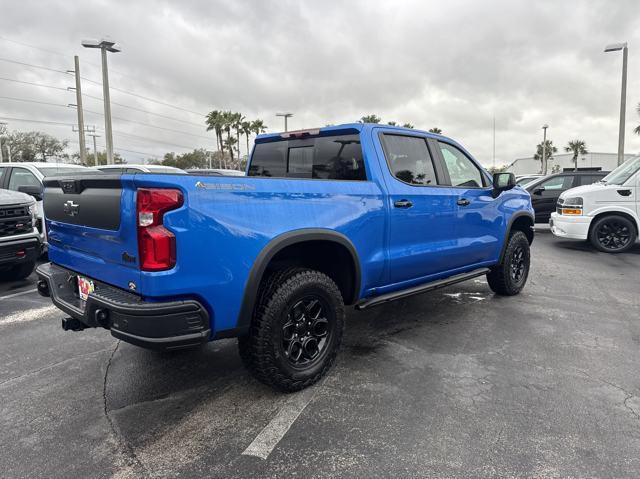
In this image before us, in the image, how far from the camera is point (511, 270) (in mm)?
5629

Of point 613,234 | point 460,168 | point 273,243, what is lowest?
point 613,234

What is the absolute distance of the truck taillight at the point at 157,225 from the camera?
237cm

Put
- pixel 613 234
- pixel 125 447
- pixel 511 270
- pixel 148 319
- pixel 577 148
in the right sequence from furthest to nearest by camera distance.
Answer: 1. pixel 577 148
2. pixel 613 234
3. pixel 511 270
4. pixel 125 447
5. pixel 148 319

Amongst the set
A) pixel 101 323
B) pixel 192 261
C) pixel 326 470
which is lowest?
pixel 326 470

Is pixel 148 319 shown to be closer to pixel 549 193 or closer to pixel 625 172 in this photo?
pixel 625 172

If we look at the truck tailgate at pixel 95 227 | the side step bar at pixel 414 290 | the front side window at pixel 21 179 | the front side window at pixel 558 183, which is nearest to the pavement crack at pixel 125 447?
the truck tailgate at pixel 95 227

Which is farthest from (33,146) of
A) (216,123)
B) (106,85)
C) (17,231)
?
(17,231)

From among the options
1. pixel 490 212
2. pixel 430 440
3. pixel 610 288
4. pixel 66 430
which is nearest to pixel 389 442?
pixel 430 440

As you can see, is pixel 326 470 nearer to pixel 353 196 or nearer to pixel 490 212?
pixel 353 196

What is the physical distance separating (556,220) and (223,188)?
30.0 feet

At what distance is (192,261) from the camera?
2.45 metres

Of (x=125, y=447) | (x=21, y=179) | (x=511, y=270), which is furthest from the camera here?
(x=21, y=179)

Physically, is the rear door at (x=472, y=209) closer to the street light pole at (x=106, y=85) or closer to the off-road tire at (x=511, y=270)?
the off-road tire at (x=511, y=270)

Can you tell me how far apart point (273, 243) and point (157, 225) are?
72 centimetres
